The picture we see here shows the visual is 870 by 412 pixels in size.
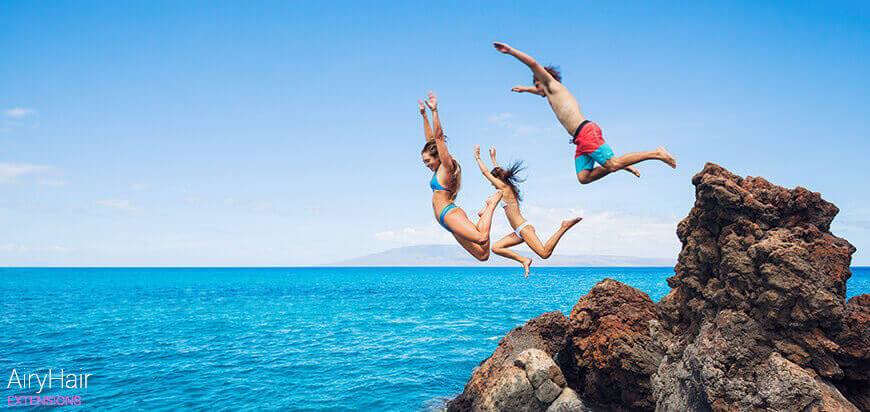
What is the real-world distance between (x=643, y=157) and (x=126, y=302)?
288ft

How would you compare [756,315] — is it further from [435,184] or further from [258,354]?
[258,354]

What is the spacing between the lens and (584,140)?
6.31m

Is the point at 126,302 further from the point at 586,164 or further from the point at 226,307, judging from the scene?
the point at 586,164

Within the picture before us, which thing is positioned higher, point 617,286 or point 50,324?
point 617,286

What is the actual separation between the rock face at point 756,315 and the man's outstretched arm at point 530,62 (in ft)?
22.8

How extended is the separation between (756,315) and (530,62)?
7888mm

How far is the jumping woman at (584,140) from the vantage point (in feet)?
20.6

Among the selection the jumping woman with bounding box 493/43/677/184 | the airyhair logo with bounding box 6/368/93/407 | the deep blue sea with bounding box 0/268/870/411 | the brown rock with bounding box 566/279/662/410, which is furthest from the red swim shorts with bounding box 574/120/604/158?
the airyhair logo with bounding box 6/368/93/407

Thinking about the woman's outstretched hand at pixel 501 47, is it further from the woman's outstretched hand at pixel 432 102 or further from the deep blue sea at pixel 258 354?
the deep blue sea at pixel 258 354

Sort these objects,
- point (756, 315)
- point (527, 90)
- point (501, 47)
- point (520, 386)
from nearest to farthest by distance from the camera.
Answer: point (501, 47) < point (527, 90) < point (756, 315) < point (520, 386)

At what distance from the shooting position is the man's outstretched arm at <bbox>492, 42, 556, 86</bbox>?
5758 millimetres

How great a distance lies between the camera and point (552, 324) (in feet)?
61.2

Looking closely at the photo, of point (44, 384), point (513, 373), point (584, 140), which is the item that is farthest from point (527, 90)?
point (44, 384)

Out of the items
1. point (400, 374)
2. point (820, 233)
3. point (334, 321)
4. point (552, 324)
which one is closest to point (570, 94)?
point (820, 233)
